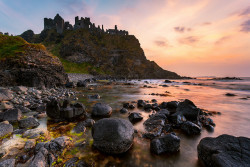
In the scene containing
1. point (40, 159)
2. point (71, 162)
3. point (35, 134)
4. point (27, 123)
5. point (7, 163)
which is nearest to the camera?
point (7, 163)

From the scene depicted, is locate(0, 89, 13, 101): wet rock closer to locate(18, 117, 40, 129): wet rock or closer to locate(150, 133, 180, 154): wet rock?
locate(18, 117, 40, 129): wet rock

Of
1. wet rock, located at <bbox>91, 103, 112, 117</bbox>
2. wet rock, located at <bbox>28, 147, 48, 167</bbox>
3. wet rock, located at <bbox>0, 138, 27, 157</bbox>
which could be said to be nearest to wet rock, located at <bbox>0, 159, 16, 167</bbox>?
wet rock, located at <bbox>28, 147, 48, 167</bbox>

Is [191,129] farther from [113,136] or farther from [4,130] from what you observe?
[4,130]

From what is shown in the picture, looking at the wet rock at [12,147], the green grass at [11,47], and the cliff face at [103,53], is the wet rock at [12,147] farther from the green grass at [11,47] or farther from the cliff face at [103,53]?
the cliff face at [103,53]

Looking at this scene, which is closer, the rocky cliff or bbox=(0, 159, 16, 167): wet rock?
bbox=(0, 159, 16, 167): wet rock

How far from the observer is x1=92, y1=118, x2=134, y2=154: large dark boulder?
4.64 m

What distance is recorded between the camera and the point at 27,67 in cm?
1989

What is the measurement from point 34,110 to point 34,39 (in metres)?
161

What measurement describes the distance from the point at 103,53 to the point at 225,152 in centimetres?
11999

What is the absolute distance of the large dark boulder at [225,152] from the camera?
3.51 m

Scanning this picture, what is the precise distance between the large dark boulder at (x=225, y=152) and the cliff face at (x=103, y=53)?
91.1m

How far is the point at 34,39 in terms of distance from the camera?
131125 millimetres

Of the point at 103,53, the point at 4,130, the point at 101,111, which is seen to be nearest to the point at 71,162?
the point at 4,130

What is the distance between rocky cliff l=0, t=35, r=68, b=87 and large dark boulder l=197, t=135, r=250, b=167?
22692mm
